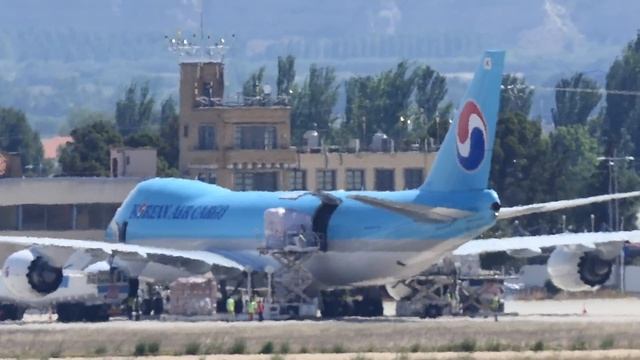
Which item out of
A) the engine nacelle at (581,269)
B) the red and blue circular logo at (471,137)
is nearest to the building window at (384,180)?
the engine nacelle at (581,269)

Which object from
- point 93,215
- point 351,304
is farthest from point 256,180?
point 351,304

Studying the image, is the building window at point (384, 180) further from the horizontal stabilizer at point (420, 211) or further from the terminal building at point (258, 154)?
the horizontal stabilizer at point (420, 211)

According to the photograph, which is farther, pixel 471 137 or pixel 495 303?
pixel 495 303

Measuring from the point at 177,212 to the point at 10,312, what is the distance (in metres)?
6.96

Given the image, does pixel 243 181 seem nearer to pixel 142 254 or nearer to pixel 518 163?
pixel 518 163

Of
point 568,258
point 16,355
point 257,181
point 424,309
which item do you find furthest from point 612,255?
point 257,181

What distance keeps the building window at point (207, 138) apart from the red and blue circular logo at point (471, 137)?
5302 cm

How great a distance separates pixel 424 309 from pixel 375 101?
99.6 metres

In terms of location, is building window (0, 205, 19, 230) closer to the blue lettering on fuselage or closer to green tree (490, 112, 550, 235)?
the blue lettering on fuselage

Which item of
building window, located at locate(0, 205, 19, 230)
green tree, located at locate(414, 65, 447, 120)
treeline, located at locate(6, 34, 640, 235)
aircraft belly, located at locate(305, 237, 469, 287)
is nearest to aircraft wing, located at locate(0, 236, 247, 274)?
aircraft belly, located at locate(305, 237, 469, 287)

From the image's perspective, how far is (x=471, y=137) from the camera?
233ft

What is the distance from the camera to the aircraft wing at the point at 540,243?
3002 inches

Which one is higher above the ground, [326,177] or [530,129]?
[530,129]

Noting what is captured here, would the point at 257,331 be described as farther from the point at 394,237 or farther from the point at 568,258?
the point at 568,258
